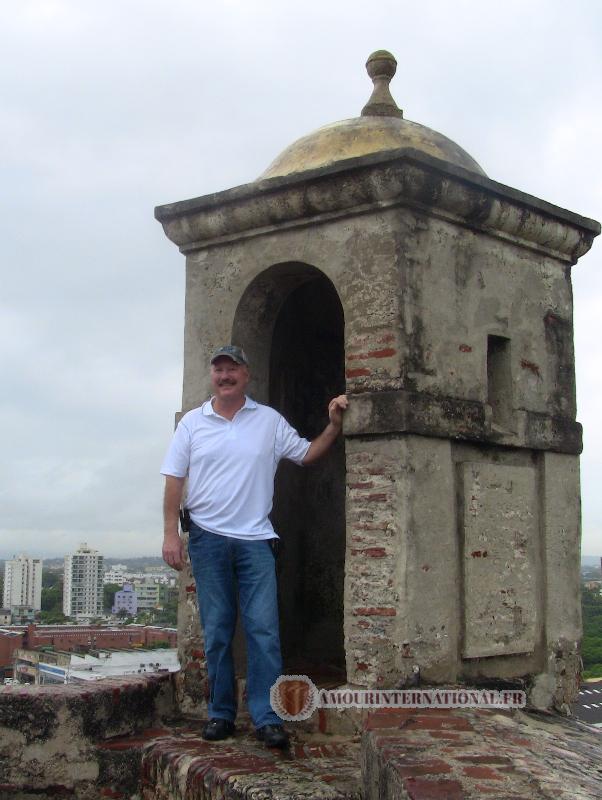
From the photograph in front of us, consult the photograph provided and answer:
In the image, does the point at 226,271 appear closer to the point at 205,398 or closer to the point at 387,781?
the point at 205,398

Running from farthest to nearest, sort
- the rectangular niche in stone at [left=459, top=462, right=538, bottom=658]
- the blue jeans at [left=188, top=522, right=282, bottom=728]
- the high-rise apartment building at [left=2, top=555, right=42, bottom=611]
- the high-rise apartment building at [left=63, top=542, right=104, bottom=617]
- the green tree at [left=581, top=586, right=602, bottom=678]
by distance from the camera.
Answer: the high-rise apartment building at [left=2, top=555, right=42, bottom=611], the high-rise apartment building at [left=63, top=542, right=104, bottom=617], the green tree at [left=581, top=586, right=602, bottom=678], the rectangular niche in stone at [left=459, top=462, right=538, bottom=658], the blue jeans at [left=188, top=522, right=282, bottom=728]

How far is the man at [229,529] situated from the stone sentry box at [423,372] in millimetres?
361

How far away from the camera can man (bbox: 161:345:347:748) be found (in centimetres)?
423

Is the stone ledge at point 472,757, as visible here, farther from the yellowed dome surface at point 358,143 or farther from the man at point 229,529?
the yellowed dome surface at point 358,143

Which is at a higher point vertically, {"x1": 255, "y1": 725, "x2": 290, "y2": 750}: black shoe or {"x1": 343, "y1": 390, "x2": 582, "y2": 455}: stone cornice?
{"x1": 343, "y1": 390, "x2": 582, "y2": 455}: stone cornice

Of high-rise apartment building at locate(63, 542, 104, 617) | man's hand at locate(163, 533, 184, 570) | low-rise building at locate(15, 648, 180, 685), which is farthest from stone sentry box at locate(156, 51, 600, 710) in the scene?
high-rise apartment building at locate(63, 542, 104, 617)

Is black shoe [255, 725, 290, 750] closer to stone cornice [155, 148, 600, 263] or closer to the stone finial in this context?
stone cornice [155, 148, 600, 263]

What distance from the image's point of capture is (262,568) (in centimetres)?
427

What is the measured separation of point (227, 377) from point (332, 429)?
54 cm

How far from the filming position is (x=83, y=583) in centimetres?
10200

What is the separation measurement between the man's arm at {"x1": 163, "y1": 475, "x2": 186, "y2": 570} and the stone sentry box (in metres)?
0.52

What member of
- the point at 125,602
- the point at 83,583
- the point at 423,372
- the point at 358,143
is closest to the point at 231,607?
the point at 423,372

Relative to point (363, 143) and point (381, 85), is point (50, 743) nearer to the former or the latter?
point (363, 143)

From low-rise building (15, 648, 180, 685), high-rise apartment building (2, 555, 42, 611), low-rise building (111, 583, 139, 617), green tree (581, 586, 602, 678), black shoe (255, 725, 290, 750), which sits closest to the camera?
black shoe (255, 725, 290, 750)
